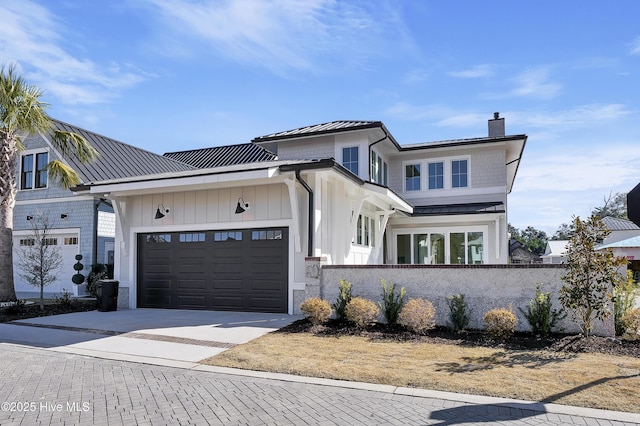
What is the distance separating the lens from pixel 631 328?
8562mm

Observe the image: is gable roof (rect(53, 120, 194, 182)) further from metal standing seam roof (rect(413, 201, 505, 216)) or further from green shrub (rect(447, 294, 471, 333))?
green shrub (rect(447, 294, 471, 333))

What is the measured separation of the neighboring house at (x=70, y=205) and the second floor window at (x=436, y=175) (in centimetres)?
1288

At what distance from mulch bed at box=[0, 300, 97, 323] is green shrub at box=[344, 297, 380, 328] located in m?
8.65

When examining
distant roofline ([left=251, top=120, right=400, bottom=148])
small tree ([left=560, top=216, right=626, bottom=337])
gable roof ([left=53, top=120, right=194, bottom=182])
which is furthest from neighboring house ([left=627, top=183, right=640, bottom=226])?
gable roof ([left=53, top=120, right=194, bottom=182])

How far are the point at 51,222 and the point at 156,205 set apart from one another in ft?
24.8

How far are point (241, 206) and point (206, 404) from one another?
795cm

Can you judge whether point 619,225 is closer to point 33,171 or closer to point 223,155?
point 223,155

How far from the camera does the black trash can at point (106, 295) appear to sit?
A: 13.2m

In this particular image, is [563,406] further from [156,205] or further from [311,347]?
[156,205]

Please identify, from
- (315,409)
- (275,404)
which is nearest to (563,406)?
(315,409)

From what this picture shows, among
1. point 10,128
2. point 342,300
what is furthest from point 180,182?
point 10,128

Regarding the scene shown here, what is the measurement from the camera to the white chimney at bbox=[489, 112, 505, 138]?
2098 centimetres

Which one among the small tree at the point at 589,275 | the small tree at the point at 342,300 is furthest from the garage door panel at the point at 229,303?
the small tree at the point at 589,275

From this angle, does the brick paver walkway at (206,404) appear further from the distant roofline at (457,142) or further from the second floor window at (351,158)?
the distant roofline at (457,142)
